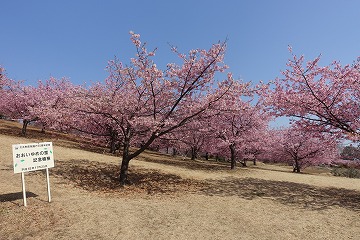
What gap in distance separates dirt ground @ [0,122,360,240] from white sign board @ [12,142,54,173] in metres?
1.28

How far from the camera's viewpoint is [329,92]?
12359 millimetres

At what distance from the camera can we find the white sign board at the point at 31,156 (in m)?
8.12

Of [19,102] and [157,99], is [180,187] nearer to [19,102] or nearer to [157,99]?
[157,99]

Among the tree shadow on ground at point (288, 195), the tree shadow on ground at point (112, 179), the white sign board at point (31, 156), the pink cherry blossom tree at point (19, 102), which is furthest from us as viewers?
the pink cherry blossom tree at point (19, 102)

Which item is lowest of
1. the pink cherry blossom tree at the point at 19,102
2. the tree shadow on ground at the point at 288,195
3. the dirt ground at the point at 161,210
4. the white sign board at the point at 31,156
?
the tree shadow on ground at the point at 288,195

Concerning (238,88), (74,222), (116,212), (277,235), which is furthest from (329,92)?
(74,222)

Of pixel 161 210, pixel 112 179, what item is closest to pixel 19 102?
pixel 112 179

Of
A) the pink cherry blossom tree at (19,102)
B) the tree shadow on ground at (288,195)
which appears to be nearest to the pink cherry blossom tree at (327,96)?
the tree shadow on ground at (288,195)

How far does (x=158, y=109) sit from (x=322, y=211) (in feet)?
29.7

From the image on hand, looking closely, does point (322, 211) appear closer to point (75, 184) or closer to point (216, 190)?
point (216, 190)

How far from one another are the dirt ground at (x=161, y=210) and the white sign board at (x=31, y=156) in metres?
1.28

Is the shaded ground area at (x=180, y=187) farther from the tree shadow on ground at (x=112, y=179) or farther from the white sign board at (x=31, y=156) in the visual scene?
the white sign board at (x=31, y=156)

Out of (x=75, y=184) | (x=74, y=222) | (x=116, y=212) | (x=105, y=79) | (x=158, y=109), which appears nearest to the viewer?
(x=74, y=222)

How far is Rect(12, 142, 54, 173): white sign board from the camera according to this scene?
8125mm
